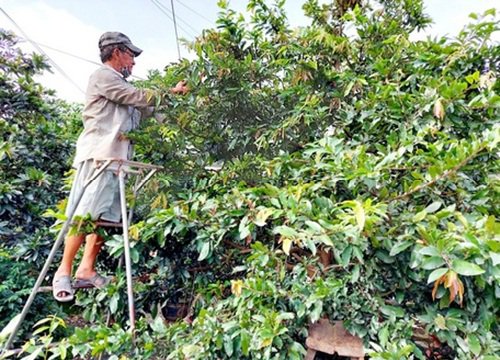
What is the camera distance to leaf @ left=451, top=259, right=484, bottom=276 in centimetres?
99

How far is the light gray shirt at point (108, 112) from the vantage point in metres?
1.82

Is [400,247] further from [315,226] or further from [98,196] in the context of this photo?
[98,196]

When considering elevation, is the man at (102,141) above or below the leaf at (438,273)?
above

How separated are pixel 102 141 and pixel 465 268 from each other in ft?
5.55

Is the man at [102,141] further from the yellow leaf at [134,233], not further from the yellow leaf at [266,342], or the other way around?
the yellow leaf at [266,342]

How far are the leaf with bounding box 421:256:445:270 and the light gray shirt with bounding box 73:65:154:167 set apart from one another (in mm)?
1435

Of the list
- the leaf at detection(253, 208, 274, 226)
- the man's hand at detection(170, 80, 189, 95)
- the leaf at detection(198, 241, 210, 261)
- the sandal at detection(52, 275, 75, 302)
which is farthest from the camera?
the man's hand at detection(170, 80, 189, 95)

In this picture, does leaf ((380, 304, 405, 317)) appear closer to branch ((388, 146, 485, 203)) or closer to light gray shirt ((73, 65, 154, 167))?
branch ((388, 146, 485, 203))

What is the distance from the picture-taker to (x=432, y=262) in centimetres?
108

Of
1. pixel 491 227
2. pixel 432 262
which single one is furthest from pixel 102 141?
pixel 491 227

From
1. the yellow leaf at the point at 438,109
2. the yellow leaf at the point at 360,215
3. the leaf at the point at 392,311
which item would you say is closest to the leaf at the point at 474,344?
the leaf at the point at 392,311

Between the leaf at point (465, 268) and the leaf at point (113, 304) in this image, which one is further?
the leaf at point (113, 304)

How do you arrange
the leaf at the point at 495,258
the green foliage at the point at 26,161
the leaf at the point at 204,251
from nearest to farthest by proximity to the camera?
the leaf at the point at 495,258 → the leaf at the point at 204,251 → the green foliage at the point at 26,161

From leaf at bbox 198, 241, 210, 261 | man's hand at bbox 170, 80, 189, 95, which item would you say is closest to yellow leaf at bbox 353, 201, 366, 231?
leaf at bbox 198, 241, 210, 261
